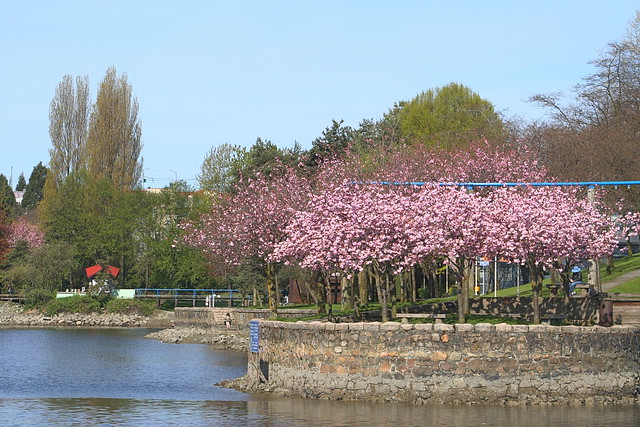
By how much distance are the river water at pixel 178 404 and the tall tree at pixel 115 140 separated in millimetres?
52116

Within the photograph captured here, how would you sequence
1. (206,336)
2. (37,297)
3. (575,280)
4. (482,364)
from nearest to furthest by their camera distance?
(482,364) < (575,280) < (206,336) < (37,297)

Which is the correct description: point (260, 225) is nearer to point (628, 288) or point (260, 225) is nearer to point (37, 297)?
point (628, 288)

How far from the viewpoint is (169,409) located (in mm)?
34094

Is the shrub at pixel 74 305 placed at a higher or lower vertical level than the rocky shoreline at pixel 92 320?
higher

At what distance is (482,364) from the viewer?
33406 mm

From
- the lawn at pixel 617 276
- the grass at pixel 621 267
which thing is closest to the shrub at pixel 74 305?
the lawn at pixel 617 276

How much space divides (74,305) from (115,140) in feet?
69.0

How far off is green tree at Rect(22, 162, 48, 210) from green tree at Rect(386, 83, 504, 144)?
93.9 m

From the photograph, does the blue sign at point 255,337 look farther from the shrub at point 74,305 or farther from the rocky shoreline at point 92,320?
the shrub at point 74,305

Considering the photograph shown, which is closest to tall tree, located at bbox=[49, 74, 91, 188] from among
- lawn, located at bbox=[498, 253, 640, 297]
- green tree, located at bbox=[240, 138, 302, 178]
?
green tree, located at bbox=[240, 138, 302, 178]

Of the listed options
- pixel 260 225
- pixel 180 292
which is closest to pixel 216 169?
pixel 180 292

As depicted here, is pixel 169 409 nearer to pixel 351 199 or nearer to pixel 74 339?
pixel 351 199

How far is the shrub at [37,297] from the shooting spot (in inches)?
3748

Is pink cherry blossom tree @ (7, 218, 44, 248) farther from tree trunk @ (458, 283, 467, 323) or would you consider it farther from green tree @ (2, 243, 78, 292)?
tree trunk @ (458, 283, 467, 323)
